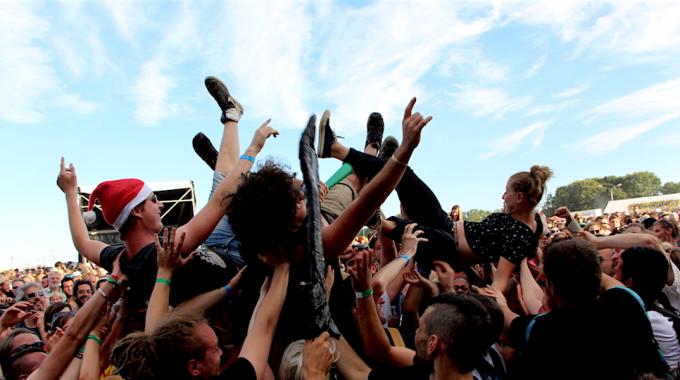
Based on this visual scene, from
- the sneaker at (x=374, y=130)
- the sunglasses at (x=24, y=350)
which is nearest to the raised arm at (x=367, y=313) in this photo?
the sunglasses at (x=24, y=350)

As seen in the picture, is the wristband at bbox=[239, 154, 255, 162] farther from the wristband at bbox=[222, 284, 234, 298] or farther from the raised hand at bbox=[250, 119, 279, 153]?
the wristband at bbox=[222, 284, 234, 298]

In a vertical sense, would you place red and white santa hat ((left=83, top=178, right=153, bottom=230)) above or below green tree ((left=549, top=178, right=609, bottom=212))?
below

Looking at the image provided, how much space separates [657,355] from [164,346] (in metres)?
2.22

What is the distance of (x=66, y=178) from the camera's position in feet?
9.68

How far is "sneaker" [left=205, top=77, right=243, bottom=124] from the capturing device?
3.72 metres

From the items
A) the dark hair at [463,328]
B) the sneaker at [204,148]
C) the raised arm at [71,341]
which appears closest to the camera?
the dark hair at [463,328]

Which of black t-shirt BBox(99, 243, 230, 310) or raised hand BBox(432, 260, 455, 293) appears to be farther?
raised hand BBox(432, 260, 455, 293)

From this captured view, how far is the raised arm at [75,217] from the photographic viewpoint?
296 centimetres

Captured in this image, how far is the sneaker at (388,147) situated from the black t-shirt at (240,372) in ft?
10.7

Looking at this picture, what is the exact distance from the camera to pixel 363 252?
7.57ft

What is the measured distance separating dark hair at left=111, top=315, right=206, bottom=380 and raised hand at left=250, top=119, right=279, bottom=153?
1.08 m

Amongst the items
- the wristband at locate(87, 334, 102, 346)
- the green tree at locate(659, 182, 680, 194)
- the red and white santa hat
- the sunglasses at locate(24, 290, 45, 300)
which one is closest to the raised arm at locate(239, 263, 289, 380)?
the wristband at locate(87, 334, 102, 346)

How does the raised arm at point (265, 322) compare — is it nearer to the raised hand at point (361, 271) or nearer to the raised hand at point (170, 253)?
the raised hand at point (361, 271)

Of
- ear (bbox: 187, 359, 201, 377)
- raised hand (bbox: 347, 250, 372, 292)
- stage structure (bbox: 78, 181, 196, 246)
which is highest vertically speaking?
stage structure (bbox: 78, 181, 196, 246)
